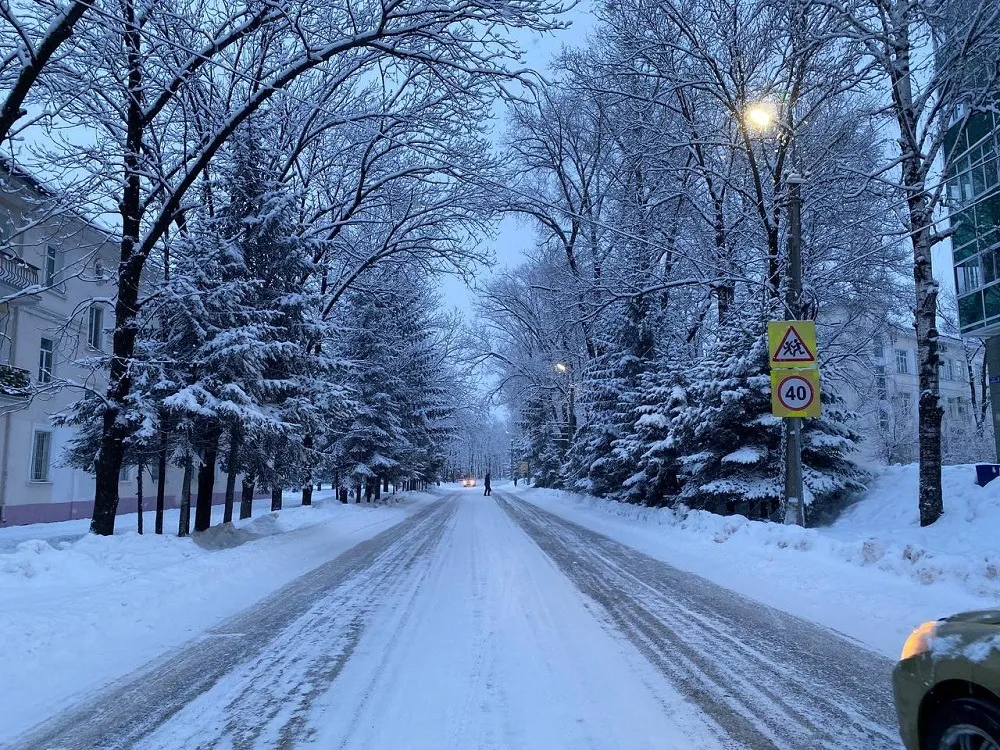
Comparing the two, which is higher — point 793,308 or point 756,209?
point 756,209

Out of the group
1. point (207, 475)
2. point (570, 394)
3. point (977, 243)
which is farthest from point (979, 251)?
point (570, 394)

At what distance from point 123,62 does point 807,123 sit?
46.0 ft

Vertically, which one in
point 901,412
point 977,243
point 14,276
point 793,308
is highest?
point 977,243

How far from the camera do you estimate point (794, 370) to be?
11.4 meters

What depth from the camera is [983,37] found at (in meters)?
11.2

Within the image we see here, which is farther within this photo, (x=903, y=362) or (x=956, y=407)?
(x=903, y=362)

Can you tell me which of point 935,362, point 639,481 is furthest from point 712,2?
point 639,481

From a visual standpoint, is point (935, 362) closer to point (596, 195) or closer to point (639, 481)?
point (639, 481)

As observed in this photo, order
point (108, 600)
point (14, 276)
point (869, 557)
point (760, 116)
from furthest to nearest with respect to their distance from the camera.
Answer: point (14, 276)
point (760, 116)
point (869, 557)
point (108, 600)

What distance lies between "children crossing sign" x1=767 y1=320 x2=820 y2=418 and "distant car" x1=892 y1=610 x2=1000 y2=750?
834cm

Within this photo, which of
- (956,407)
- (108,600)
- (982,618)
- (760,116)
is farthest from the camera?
(956,407)

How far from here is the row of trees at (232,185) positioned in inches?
385

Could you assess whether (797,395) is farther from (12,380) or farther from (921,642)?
(12,380)

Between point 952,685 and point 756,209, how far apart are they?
1553cm
